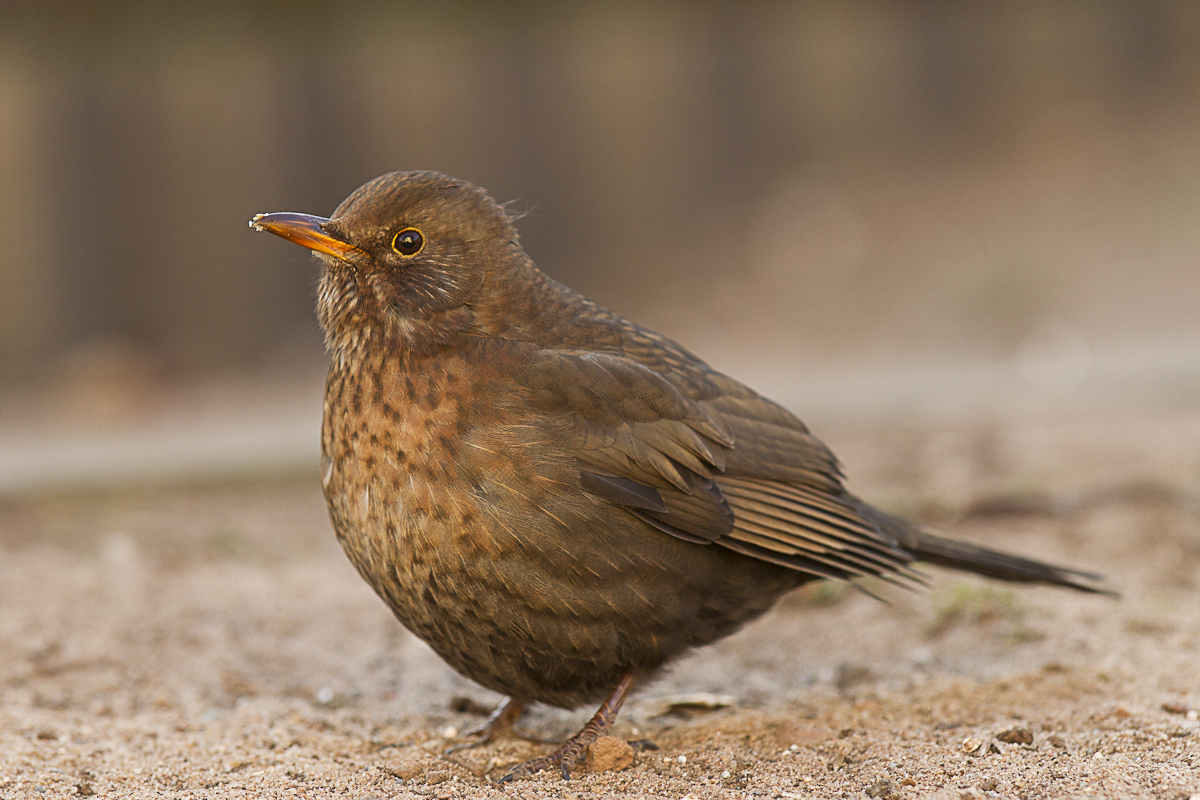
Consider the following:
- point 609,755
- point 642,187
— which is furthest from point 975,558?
point 642,187

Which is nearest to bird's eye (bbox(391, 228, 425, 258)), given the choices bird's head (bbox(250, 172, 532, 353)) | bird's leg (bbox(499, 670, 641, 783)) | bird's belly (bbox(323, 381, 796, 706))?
bird's head (bbox(250, 172, 532, 353))

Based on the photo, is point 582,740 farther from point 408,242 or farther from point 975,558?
point 408,242

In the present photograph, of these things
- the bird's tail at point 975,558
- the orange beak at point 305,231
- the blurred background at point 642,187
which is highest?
the blurred background at point 642,187

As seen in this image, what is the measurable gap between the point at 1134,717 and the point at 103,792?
8.56ft

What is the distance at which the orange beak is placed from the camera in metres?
3.33

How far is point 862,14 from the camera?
1070 cm

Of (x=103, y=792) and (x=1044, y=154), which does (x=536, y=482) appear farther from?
(x=1044, y=154)

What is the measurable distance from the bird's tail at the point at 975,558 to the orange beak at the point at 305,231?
1.74 metres

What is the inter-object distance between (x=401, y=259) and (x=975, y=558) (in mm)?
1911

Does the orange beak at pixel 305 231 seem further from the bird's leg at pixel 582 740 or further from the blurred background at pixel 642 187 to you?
the blurred background at pixel 642 187

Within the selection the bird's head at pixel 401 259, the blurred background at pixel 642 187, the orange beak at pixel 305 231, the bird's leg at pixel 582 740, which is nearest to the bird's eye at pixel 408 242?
the bird's head at pixel 401 259

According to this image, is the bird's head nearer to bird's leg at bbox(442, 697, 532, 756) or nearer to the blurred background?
bird's leg at bbox(442, 697, 532, 756)

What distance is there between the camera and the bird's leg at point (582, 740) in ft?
11.0

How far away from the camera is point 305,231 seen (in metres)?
3.35
